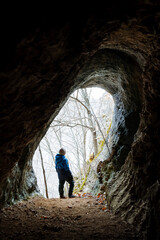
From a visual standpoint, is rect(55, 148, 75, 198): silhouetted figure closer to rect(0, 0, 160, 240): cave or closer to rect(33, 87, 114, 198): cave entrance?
rect(33, 87, 114, 198): cave entrance

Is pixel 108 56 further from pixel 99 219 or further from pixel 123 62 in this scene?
pixel 99 219

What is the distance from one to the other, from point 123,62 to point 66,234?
14.7 ft

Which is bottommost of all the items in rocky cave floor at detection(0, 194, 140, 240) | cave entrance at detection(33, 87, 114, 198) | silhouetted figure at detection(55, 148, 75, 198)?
rocky cave floor at detection(0, 194, 140, 240)

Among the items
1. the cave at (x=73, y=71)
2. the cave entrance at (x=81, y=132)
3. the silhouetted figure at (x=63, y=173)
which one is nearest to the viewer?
the cave at (x=73, y=71)

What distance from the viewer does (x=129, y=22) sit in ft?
8.68

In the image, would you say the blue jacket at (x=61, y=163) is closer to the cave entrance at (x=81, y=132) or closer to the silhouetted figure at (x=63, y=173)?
the silhouetted figure at (x=63, y=173)

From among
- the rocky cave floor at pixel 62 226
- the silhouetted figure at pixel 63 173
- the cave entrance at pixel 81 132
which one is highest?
the cave entrance at pixel 81 132

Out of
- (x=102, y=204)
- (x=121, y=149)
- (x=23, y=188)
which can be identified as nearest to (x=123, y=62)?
(x=121, y=149)

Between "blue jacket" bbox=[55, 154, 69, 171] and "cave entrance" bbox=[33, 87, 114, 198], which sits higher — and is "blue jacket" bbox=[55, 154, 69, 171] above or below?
below

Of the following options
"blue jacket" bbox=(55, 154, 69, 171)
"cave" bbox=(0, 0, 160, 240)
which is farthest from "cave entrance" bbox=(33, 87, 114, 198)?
"cave" bbox=(0, 0, 160, 240)

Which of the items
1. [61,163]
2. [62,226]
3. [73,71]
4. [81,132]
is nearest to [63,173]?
[61,163]

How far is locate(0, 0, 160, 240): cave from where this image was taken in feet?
6.31

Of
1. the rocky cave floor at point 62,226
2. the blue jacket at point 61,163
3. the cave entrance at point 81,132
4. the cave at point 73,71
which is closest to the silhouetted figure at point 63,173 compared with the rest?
the blue jacket at point 61,163

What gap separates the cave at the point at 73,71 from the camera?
1.92 metres
